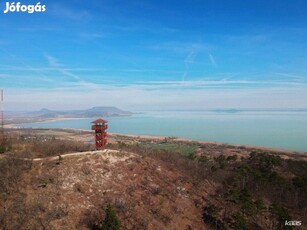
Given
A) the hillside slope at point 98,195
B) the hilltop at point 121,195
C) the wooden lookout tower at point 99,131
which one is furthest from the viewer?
the wooden lookout tower at point 99,131

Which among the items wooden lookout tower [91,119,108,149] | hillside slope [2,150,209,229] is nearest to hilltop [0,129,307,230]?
hillside slope [2,150,209,229]

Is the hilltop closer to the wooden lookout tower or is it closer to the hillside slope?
the hillside slope

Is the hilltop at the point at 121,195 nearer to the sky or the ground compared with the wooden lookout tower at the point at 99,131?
nearer to the ground

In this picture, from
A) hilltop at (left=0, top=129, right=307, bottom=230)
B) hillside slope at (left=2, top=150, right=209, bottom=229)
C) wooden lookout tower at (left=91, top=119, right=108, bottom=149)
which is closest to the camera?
hillside slope at (left=2, top=150, right=209, bottom=229)

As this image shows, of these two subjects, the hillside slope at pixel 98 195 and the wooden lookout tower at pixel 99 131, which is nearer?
the hillside slope at pixel 98 195

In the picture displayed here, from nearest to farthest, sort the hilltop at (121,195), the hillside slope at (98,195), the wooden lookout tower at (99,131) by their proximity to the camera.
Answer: the hillside slope at (98,195) < the hilltop at (121,195) < the wooden lookout tower at (99,131)

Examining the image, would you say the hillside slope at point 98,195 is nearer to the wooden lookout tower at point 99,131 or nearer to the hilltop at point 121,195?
the hilltop at point 121,195

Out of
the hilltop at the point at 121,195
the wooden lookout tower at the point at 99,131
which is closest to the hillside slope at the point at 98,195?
the hilltop at the point at 121,195

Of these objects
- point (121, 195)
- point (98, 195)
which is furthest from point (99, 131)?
point (121, 195)

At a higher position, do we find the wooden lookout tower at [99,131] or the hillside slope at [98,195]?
the wooden lookout tower at [99,131]

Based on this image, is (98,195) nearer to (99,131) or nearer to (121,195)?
(121,195)

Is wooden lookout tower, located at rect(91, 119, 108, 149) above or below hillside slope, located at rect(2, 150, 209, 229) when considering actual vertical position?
above

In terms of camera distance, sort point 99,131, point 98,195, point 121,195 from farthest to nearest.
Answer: point 99,131, point 121,195, point 98,195

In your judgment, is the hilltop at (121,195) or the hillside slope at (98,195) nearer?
→ the hillside slope at (98,195)
